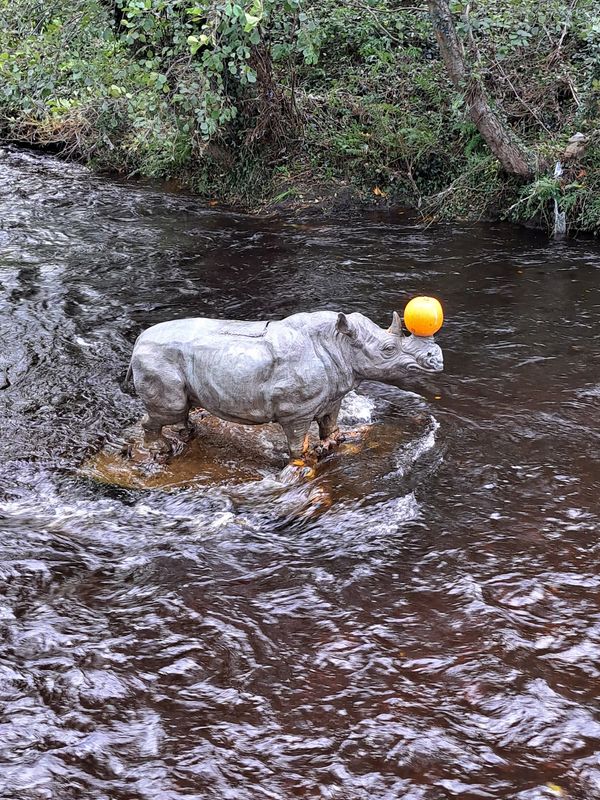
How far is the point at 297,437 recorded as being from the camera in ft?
22.7

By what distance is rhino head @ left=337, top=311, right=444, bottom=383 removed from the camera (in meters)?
6.71

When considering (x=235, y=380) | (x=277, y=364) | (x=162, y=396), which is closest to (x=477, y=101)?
(x=277, y=364)

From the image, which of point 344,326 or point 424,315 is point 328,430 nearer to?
point 344,326

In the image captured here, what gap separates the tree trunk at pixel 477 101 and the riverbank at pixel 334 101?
0.96 ft

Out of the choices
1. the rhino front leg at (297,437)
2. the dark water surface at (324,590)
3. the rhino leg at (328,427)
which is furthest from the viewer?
the rhino leg at (328,427)

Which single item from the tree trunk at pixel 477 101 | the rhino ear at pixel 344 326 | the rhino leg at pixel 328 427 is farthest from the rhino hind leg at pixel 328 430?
the tree trunk at pixel 477 101

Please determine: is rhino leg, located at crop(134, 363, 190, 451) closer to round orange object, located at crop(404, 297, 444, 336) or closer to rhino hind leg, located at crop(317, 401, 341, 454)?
rhino hind leg, located at crop(317, 401, 341, 454)

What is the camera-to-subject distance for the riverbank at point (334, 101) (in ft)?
43.3

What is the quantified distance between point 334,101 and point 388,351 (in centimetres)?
1162

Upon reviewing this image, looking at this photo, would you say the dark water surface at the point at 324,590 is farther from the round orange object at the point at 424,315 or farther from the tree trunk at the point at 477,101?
the tree trunk at the point at 477,101

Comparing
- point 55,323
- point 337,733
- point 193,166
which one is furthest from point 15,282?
point 337,733

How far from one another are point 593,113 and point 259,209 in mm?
6110

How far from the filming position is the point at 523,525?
624 cm

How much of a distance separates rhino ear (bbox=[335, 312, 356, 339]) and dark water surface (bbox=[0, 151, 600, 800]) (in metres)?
1.18
